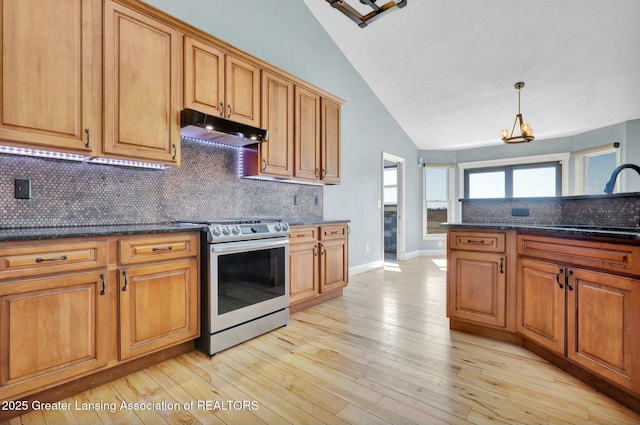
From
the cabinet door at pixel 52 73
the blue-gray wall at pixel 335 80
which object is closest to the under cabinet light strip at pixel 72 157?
the cabinet door at pixel 52 73

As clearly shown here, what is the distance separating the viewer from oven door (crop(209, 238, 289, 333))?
2223mm

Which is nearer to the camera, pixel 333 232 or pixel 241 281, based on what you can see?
pixel 241 281

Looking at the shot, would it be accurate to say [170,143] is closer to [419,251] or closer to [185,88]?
A: [185,88]

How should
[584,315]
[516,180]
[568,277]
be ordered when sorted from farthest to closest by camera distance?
[516,180] < [568,277] < [584,315]

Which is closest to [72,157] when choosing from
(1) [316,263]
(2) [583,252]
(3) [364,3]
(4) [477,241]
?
(1) [316,263]

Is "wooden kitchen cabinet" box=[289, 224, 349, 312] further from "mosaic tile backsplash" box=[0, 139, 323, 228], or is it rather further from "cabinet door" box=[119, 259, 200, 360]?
"cabinet door" box=[119, 259, 200, 360]

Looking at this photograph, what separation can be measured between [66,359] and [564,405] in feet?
8.83

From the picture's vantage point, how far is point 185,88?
2361mm

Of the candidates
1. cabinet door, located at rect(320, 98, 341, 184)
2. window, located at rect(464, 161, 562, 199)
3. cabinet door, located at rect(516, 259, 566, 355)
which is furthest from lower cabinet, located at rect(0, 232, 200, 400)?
window, located at rect(464, 161, 562, 199)

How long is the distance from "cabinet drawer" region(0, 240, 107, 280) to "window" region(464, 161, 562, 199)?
23.5 ft

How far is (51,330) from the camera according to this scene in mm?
1559

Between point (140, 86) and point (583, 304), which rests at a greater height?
point (140, 86)

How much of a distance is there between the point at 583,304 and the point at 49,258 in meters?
3.00

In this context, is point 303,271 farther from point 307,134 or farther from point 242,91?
point 242,91
